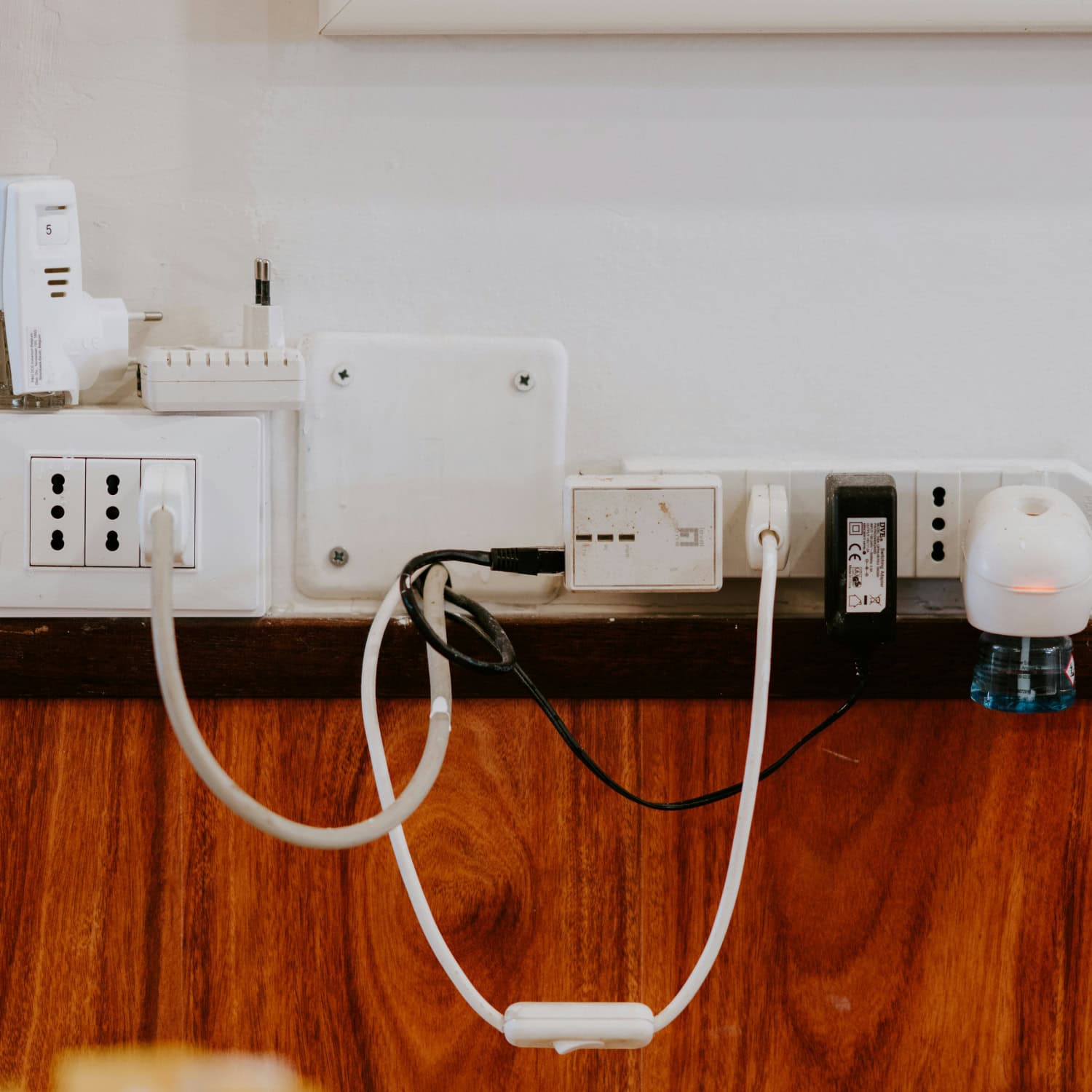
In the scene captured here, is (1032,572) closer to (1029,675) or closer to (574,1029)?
(1029,675)

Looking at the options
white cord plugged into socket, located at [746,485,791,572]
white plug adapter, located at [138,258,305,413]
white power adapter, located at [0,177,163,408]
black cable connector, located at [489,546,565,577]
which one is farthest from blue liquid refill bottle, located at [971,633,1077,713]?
white power adapter, located at [0,177,163,408]

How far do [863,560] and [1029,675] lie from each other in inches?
4.3

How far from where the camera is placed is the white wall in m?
0.60

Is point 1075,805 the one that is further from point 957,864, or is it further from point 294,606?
point 294,606

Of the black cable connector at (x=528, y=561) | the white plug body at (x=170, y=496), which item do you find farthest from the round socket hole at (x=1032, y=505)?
the white plug body at (x=170, y=496)

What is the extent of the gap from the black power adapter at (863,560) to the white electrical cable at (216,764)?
0.23 meters

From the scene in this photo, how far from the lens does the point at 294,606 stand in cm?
62

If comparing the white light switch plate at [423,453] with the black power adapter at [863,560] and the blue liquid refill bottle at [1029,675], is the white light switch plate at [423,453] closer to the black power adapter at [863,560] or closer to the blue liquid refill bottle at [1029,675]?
the black power adapter at [863,560]

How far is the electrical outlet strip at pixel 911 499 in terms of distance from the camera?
1.96 ft

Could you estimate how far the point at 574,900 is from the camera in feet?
2.11

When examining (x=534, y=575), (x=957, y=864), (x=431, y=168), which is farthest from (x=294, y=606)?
(x=957, y=864)

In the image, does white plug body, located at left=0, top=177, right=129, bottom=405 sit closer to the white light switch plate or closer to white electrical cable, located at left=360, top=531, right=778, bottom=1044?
the white light switch plate

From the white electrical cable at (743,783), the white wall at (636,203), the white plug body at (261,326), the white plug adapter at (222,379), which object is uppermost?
the white wall at (636,203)

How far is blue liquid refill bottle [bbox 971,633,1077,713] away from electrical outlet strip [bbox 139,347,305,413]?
42 centimetres
